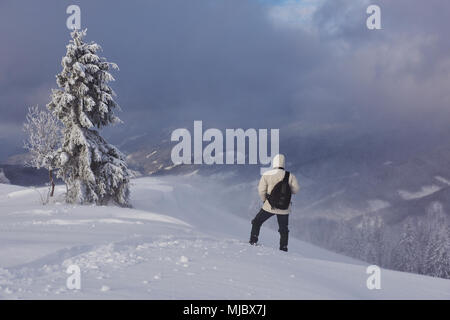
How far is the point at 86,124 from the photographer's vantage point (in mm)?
22188

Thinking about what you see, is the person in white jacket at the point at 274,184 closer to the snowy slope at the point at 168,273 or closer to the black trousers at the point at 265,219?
the black trousers at the point at 265,219

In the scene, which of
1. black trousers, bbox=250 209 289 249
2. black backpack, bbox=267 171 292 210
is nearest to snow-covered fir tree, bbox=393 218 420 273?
black trousers, bbox=250 209 289 249

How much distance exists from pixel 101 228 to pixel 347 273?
269 inches

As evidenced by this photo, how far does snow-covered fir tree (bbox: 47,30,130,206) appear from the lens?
22203 millimetres

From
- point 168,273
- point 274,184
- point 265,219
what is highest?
point 274,184

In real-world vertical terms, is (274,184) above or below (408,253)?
above

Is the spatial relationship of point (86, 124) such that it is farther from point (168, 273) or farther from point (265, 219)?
point (168, 273)

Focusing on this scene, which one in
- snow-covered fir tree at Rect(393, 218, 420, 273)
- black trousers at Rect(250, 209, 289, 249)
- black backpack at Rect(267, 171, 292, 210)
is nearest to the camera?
black backpack at Rect(267, 171, 292, 210)

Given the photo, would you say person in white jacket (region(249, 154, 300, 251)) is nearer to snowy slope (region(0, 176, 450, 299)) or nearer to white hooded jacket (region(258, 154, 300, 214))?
white hooded jacket (region(258, 154, 300, 214))

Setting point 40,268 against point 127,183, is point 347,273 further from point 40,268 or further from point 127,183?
point 127,183

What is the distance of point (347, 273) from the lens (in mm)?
6742

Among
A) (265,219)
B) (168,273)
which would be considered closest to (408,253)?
(265,219)
